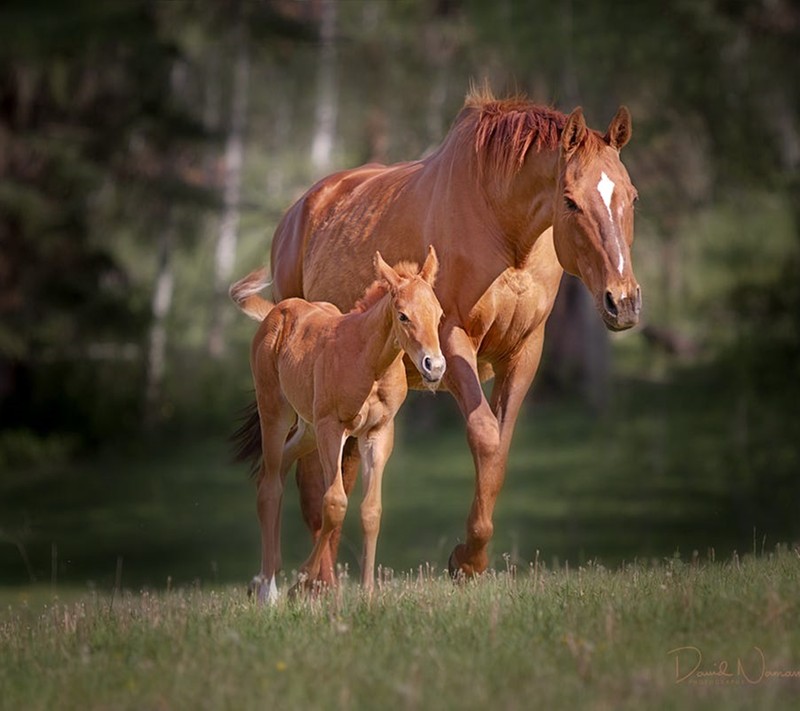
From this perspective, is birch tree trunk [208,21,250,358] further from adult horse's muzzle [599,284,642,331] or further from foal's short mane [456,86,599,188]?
adult horse's muzzle [599,284,642,331]

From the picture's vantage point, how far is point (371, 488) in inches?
341

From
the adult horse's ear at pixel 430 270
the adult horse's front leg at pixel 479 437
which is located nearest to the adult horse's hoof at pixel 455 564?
the adult horse's front leg at pixel 479 437

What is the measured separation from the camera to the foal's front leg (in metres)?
8.60

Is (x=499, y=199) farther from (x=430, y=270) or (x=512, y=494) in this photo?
(x=512, y=494)

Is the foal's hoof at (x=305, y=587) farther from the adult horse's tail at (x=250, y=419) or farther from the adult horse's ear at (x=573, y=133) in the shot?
the adult horse's ear at (x=573, y=133)

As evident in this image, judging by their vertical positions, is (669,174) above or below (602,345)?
above

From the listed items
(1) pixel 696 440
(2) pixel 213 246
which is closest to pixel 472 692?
(1) pixel 696 440

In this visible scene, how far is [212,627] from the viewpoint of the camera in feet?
24.6

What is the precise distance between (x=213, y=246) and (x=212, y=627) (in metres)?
26.6

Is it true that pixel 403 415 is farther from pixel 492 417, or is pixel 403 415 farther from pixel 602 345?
pixel 492 417

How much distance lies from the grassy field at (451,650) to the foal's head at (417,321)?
1.14 meters

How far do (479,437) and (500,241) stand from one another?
1.14m

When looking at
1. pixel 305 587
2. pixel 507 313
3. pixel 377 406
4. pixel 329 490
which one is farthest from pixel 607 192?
pixel 305 587

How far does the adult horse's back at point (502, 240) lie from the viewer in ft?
27.7
